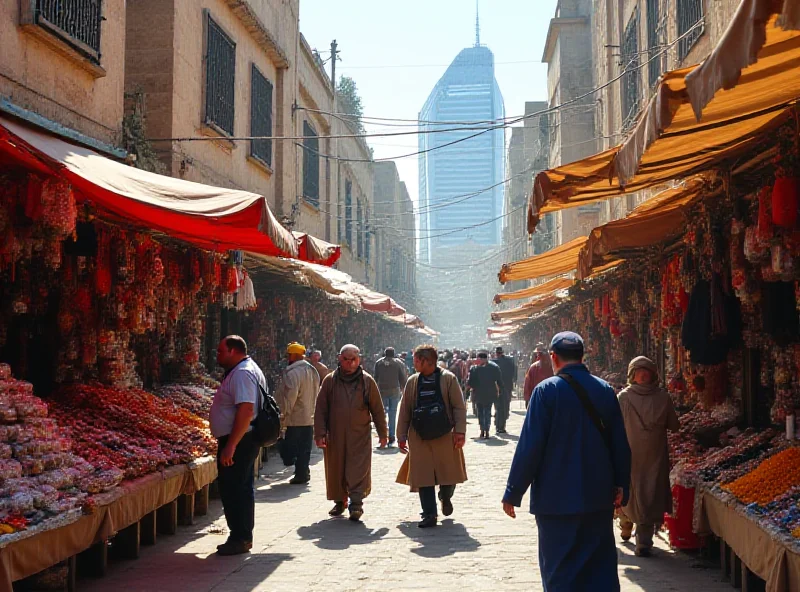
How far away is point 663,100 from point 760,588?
3.28m

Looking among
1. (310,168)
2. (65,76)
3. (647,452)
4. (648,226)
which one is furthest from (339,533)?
(310,168)

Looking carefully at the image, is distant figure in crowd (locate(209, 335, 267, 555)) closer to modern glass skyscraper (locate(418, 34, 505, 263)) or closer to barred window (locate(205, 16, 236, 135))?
barred window (locate(205, 16, 236, 135))

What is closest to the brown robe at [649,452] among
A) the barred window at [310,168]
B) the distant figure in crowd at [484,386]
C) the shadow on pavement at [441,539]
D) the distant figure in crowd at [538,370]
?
the shadow on pavement at [441,539]

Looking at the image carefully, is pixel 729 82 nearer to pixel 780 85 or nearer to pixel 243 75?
pixel 780 85

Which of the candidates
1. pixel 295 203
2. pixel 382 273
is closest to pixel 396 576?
pixel 295 203

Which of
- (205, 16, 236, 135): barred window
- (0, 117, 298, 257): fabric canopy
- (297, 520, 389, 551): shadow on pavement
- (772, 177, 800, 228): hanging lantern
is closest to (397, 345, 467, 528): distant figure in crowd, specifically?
(297, 520, 389, 551): shadow on pavement

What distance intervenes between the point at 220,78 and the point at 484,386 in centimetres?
721

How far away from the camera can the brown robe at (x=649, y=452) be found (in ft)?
23.2

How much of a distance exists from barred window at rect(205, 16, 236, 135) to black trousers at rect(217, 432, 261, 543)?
7440 millimetres

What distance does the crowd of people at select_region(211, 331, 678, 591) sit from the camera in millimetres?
4723

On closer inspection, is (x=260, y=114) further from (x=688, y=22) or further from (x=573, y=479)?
(x=573, y=479)

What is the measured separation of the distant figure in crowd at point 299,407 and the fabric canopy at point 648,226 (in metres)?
4.08

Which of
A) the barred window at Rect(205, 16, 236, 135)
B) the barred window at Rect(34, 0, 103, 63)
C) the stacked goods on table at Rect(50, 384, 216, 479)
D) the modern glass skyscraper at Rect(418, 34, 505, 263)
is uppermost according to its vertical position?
the modern glass skyscraper at Rect(418, 34, 505, 263)

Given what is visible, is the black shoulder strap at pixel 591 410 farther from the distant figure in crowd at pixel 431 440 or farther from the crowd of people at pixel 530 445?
the distant figure in crowd at pixel 431 440
